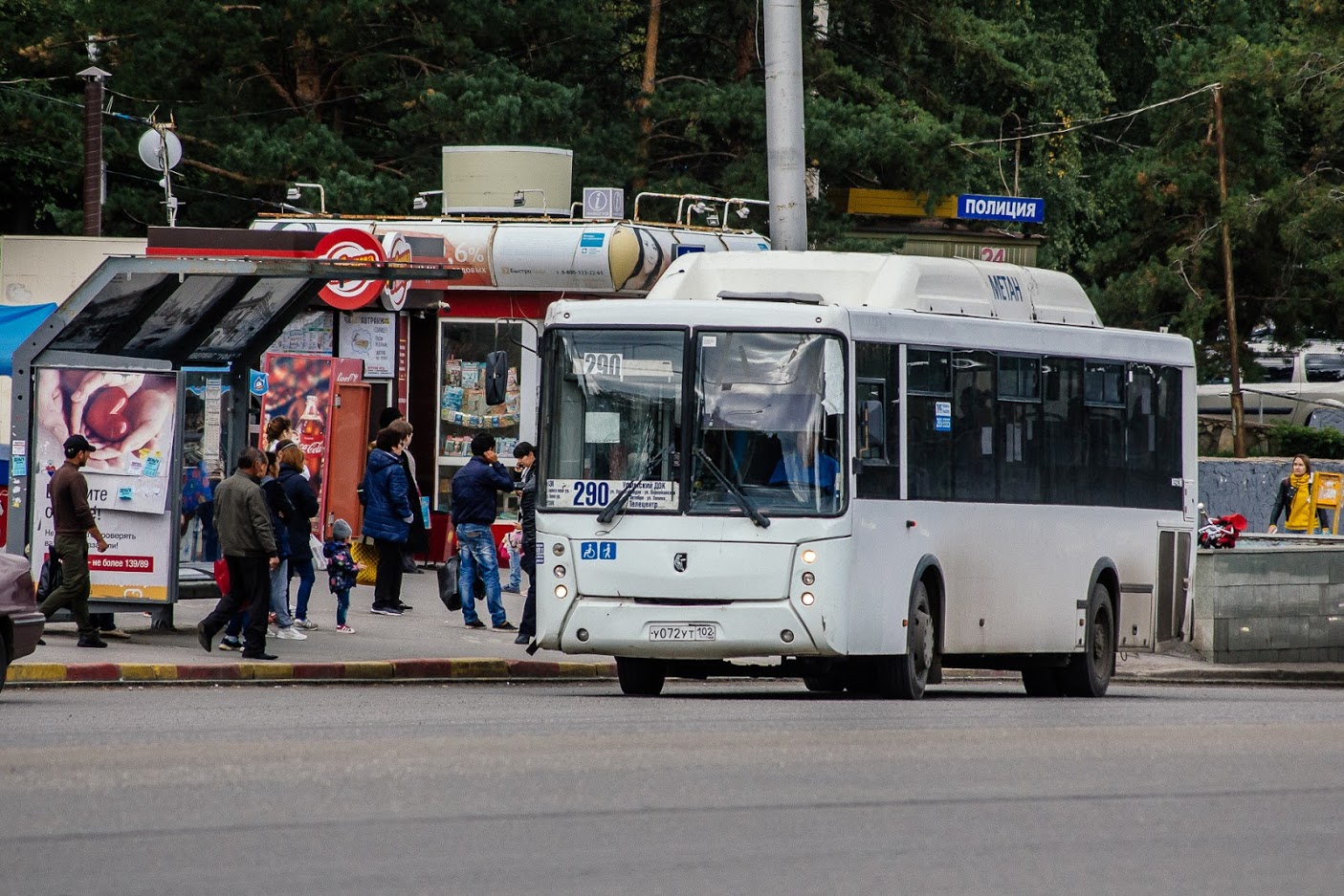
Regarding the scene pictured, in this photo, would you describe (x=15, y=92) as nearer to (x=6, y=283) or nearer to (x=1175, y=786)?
(x=6, y=283)

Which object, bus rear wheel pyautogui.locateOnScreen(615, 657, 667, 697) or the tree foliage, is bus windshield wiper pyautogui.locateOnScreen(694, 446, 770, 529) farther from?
the tree foliage

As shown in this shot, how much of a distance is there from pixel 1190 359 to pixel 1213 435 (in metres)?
27.4

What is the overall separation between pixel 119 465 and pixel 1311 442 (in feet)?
90.4

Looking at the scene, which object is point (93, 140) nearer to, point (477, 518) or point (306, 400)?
point (306, 400)

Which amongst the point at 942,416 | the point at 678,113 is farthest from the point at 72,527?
the point at 678,113

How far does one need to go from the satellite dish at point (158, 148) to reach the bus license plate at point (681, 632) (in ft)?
59.3

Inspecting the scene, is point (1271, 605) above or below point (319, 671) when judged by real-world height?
above

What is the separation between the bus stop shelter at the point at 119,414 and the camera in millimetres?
17531

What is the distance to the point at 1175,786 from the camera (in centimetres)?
1048

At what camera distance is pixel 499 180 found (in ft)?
92.4

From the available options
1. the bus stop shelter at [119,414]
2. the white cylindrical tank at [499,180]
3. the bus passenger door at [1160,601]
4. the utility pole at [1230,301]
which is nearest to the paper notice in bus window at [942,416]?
the bus passenger door at [1160,601]

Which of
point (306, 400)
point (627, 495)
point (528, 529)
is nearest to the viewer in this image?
point (627, 495)

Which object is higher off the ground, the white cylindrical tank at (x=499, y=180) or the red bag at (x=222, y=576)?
the white cylindrical tank at (x=499, y=180)

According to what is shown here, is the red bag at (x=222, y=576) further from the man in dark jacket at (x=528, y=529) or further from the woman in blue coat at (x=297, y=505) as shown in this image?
the man in dark jacket at (x=528, y=529)
